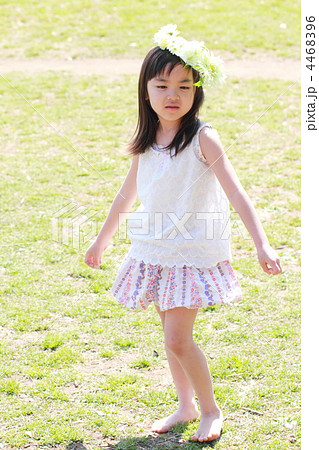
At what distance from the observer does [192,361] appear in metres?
2.47

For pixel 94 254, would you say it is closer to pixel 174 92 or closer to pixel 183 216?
pixel 183 216

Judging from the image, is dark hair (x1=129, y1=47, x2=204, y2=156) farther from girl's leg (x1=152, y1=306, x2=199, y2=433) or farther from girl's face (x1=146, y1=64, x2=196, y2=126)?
girl's leg (x1=152, y1=306, x2=199, y2=433)

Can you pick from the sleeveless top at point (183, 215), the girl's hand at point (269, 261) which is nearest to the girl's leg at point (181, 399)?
the sleeveless top at point (183, 215)

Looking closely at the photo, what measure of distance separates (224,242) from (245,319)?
3.31 feet

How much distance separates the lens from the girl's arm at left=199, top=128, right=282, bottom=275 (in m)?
2.38

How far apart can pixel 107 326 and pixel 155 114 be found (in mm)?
1205

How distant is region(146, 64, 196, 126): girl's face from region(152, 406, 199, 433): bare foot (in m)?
1.13

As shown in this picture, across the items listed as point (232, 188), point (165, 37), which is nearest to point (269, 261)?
point (232, 188)

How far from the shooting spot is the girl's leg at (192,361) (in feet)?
7.98

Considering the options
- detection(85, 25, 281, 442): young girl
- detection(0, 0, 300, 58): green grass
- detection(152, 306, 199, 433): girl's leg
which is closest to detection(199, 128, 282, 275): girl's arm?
detection(85, 25, 281, 442): young girl

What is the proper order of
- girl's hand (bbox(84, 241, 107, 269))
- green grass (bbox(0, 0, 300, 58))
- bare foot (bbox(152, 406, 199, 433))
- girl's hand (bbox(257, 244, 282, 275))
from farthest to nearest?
green grass (bbox(0, 0, 300, 58)) → girl's hand (bbox(84, 241, 107, 269)) → bare foot (bbox(152, 406, 199, 433)) → girl's hand (bbox(257, 244, 282, 275))

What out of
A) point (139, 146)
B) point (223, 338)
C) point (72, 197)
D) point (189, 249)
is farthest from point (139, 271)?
point (72, 197)

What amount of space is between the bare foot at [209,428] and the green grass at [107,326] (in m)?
0.04

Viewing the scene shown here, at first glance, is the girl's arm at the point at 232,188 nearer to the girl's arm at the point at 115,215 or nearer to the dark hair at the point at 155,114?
the dark hair at the point at 155,114
